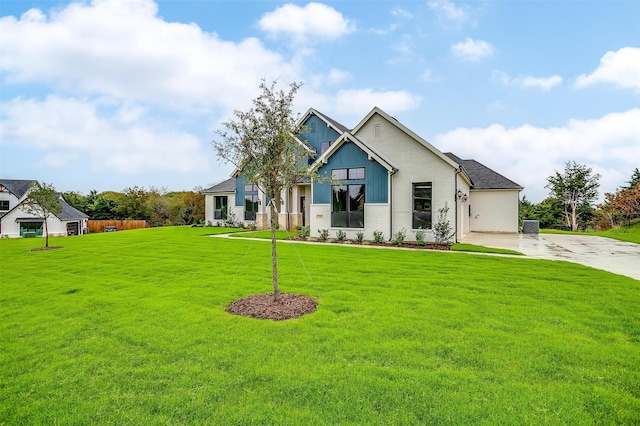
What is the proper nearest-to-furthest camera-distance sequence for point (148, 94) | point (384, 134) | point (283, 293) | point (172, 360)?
point (172, 360) < point (283, 293) < point (384, 134) < point (148, 94)

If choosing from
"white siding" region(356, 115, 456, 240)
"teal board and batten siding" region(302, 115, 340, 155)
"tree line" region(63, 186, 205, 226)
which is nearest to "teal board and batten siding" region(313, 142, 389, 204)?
"white siding" region(356, 115, 456, 240)

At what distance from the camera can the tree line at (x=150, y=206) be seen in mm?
40125

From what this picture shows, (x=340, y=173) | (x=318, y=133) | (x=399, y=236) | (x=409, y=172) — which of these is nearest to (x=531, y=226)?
(x=409, y=172)

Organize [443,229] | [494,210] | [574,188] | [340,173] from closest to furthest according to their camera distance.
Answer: [443,229] → [340,173] → [494,210] → [574,188]

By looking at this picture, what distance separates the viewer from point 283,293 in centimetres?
712

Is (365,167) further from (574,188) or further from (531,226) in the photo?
(574,188)

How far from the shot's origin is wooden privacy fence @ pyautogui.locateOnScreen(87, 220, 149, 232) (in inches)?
1612

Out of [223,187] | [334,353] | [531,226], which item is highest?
[223,187]

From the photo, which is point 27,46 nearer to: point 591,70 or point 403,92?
point 403,92

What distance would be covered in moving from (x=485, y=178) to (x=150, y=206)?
4145 cm

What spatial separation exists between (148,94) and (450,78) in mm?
20019

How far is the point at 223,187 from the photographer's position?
30625 mm

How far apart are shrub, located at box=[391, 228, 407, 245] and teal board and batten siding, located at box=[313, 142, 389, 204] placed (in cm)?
199

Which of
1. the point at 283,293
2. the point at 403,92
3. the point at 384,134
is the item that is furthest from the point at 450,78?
the point at 283,293
